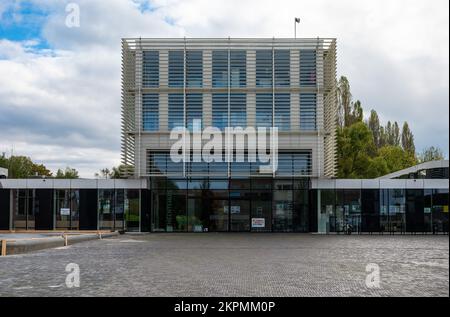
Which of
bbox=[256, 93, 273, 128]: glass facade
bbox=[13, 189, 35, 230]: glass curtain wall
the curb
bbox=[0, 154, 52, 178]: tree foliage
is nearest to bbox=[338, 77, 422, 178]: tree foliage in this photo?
bbox=[256, 93, 273, 128]: glass facade

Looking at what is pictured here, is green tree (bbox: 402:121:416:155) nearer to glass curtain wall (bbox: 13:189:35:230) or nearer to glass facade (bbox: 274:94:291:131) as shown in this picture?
glass facade (bbox: 274:94:291:131)

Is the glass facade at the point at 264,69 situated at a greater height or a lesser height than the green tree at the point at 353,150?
greater

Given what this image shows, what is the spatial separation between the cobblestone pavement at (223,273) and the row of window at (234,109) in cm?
1926

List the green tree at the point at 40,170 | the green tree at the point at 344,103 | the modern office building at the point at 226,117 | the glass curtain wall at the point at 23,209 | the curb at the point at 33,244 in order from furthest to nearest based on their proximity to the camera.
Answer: the green tree at the point at 40,170
the green tree at the point at 344,103
the glass curtain wall at the point at 23,209
the modern office building at the point at 226,117
the curb at the point at 33,244

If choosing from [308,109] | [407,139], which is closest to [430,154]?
[407,139]

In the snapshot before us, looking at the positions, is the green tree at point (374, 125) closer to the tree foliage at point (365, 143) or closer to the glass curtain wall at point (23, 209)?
the tree foliage at point (365, 143)

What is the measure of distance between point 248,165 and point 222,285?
94.0 ft

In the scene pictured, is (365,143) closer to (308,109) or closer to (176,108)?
(308,109)

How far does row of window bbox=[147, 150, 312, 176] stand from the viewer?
41.8m

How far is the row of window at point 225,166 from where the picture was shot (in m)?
41.8

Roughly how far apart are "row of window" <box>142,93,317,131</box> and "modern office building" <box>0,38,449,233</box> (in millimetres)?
68

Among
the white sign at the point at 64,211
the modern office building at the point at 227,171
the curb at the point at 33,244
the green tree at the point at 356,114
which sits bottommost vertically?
the curb at the point at 33,244

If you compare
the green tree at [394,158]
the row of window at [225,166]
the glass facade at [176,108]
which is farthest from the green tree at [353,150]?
the glass facade at [176,108]

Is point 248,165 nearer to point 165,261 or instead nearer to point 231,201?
point 231,201
